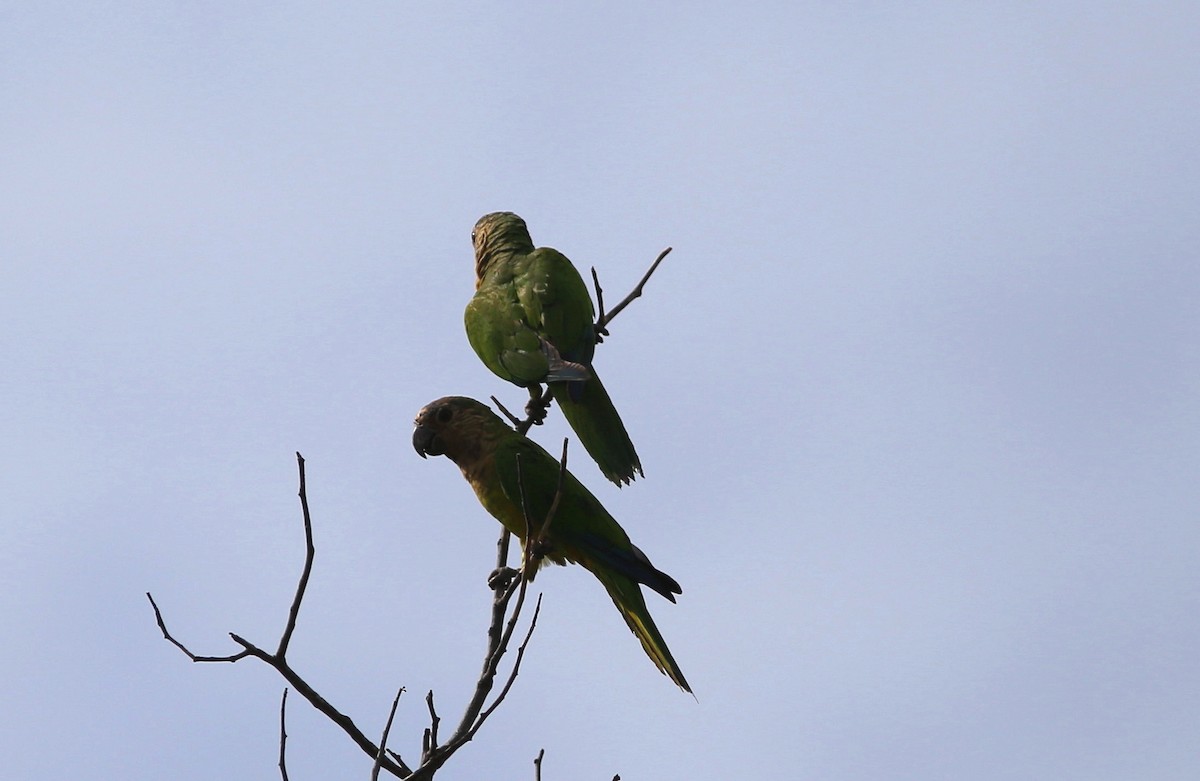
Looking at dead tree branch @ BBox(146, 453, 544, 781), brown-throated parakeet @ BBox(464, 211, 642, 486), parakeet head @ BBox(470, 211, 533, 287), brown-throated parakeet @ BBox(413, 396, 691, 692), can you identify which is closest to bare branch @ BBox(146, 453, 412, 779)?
dead tree branch @ BBox(146, 453, 544, 781)

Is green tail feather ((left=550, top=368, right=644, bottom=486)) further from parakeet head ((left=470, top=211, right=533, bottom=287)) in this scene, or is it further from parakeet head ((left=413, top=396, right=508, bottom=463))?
parakeet head ((left=470, top=211, right=533, bottom=287))

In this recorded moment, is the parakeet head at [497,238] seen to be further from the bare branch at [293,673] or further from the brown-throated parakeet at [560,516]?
the bare branch at [293,673]

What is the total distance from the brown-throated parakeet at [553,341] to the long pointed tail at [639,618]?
1.30 meters

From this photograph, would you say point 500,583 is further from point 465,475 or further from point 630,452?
point 630,452

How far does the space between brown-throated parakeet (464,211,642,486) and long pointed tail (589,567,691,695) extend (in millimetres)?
1303

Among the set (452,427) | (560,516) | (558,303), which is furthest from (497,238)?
(560,516)

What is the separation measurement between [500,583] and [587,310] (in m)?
3.08

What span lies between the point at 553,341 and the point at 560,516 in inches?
71.4

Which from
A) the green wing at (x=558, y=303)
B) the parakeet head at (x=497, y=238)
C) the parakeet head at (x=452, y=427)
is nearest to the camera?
the parakeet head at (x=452, y=427)

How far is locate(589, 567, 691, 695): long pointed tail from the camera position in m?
5.82

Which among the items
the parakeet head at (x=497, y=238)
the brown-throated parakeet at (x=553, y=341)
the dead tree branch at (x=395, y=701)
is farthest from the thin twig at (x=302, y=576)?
the parakeet head at (x=497, y=238)

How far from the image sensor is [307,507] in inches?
146

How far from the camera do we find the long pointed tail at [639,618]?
19.1ft

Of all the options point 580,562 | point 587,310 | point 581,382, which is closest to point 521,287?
point 587,310
